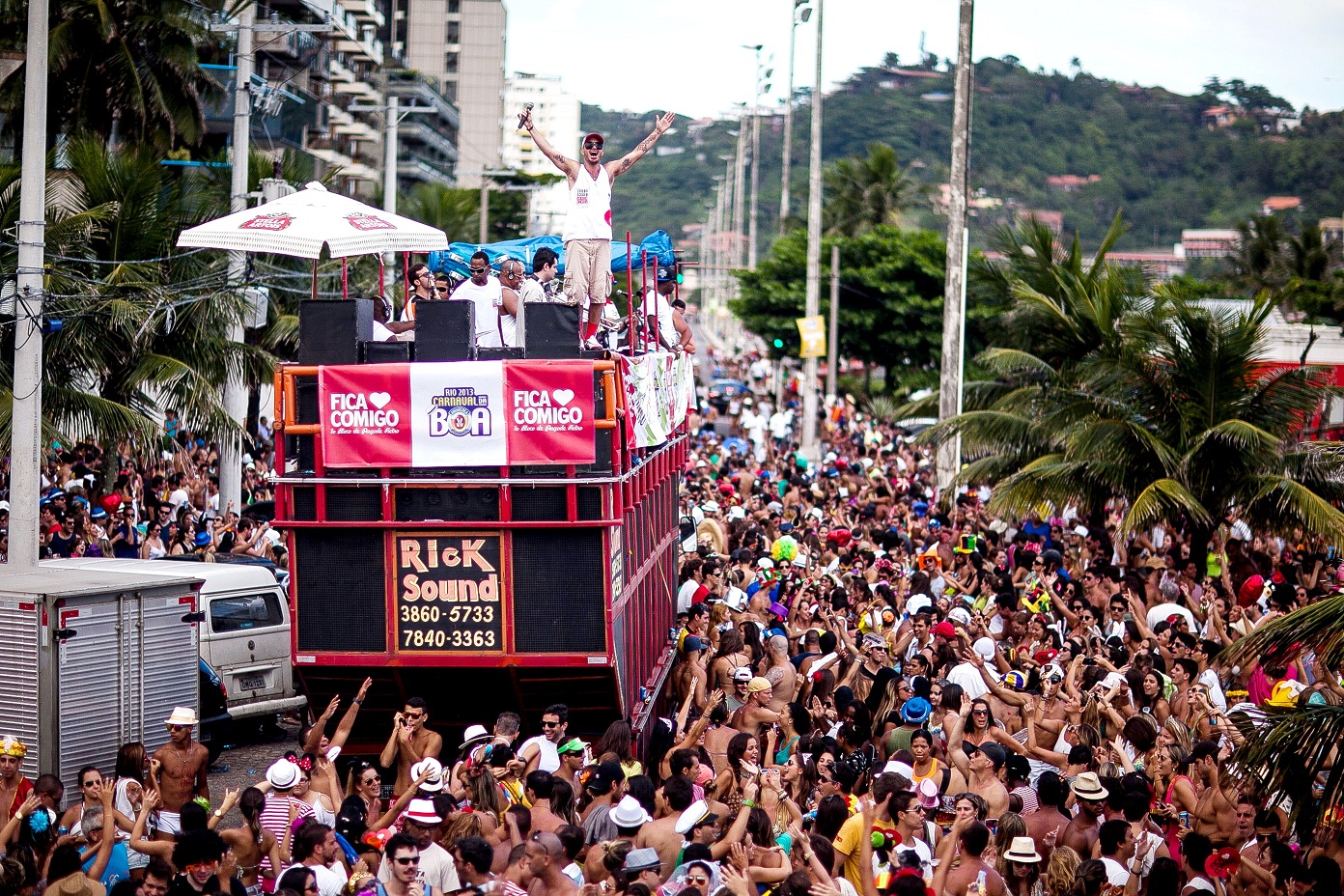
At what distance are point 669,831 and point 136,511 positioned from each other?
15.2 meters

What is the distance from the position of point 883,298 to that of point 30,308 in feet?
132

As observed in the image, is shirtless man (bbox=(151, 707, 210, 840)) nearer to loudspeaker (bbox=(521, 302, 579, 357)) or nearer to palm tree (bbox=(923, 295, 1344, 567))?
loudspeaker (bbox=(521, 302, 579, 357))

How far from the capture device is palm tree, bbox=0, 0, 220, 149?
22.6 metres

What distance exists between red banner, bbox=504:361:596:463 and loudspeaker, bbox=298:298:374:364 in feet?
3.67

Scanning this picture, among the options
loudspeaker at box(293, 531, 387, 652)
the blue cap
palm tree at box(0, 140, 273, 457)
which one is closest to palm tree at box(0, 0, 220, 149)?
palm tree at box(0, 140, 273, 457)

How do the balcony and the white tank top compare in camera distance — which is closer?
Answer: the white tank top

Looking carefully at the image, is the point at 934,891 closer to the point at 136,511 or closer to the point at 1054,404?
the point at 1054,404

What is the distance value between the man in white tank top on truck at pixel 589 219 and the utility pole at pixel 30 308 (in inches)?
196

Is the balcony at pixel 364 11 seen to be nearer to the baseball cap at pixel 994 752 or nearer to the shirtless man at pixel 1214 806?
the baseball cap at pixel 994 752

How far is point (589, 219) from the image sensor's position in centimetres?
1262

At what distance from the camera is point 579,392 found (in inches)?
418

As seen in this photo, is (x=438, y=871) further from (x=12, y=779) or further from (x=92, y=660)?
(x=92, y=660)

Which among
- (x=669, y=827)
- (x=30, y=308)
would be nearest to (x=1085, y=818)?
(x=669, y=827)

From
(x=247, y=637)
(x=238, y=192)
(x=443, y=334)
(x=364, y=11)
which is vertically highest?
(x=364, y=11)
